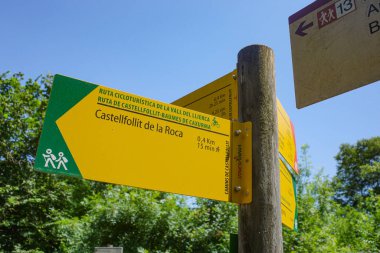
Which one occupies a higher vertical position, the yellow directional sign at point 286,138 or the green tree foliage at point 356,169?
the green tree foliage at point 356,169

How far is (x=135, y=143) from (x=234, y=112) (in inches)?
31.1

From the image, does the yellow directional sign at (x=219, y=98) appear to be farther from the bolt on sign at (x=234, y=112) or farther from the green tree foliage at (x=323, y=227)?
the green tree foliage at (x=323, y=227)

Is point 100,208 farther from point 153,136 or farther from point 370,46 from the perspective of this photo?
point 370,46

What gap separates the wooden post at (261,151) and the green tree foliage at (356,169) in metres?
30.4

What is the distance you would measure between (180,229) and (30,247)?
8226mm

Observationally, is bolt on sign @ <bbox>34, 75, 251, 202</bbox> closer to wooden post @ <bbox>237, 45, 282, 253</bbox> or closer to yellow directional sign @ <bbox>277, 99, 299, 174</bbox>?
wooden post @ <bbox>237, 45, 282, 253</bbox>

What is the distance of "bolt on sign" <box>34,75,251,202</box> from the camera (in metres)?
1.59

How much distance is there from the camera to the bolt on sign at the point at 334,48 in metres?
1.47

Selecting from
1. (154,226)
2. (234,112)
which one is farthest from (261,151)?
(154,226)

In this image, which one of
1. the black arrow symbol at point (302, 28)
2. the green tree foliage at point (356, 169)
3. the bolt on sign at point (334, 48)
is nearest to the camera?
the bolt on sign at point (334, 48)

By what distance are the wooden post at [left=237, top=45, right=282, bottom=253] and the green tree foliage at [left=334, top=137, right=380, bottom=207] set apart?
30.4 m

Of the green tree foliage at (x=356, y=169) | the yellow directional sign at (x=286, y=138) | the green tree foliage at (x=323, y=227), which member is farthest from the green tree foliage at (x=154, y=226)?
the green tree foliage at (x=356, y=169)

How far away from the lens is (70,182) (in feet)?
54.4

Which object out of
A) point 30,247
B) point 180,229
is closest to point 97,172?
point 180,229
